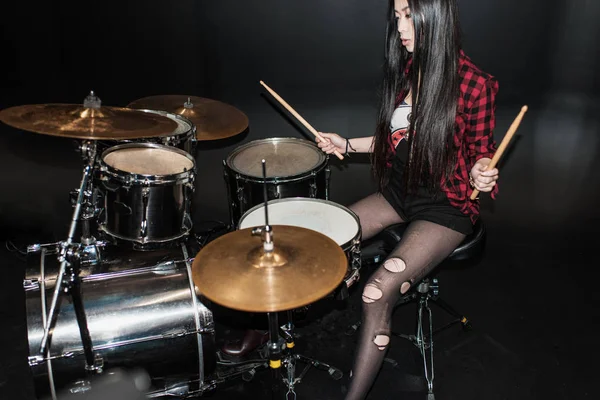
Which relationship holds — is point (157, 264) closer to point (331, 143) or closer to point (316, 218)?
point (316, 218)

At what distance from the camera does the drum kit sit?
1550 millimetres

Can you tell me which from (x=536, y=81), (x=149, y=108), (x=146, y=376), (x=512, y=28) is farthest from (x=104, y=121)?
(x=536, y=81)

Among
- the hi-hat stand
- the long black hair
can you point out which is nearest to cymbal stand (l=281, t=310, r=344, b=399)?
the hi-hat stand

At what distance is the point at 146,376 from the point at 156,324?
211 mm

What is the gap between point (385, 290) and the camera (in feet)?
6.34

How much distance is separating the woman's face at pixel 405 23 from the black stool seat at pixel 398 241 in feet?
2.39

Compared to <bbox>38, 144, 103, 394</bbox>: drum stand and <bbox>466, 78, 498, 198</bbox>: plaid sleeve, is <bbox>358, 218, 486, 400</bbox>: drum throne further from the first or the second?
<bbox>38, 144, 103, 394</bbox>: drum stand

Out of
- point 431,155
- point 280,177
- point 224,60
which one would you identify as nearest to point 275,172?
point 280,177

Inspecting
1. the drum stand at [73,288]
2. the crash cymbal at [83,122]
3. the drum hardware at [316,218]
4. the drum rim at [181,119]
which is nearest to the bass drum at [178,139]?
the drum rim at [181,119]

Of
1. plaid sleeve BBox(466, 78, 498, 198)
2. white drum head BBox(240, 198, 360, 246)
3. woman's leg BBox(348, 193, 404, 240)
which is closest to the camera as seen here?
plaid sleeve BBox(466, 78, 498, 198)

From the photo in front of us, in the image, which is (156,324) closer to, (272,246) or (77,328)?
(77,328)

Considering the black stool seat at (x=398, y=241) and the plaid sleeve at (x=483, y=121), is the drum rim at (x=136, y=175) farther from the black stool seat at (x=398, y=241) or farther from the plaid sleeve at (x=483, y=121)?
the plaid sleeve at (x=483, y=121)

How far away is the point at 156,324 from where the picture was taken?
194 cm

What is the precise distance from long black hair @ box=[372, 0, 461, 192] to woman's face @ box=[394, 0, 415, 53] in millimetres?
26
